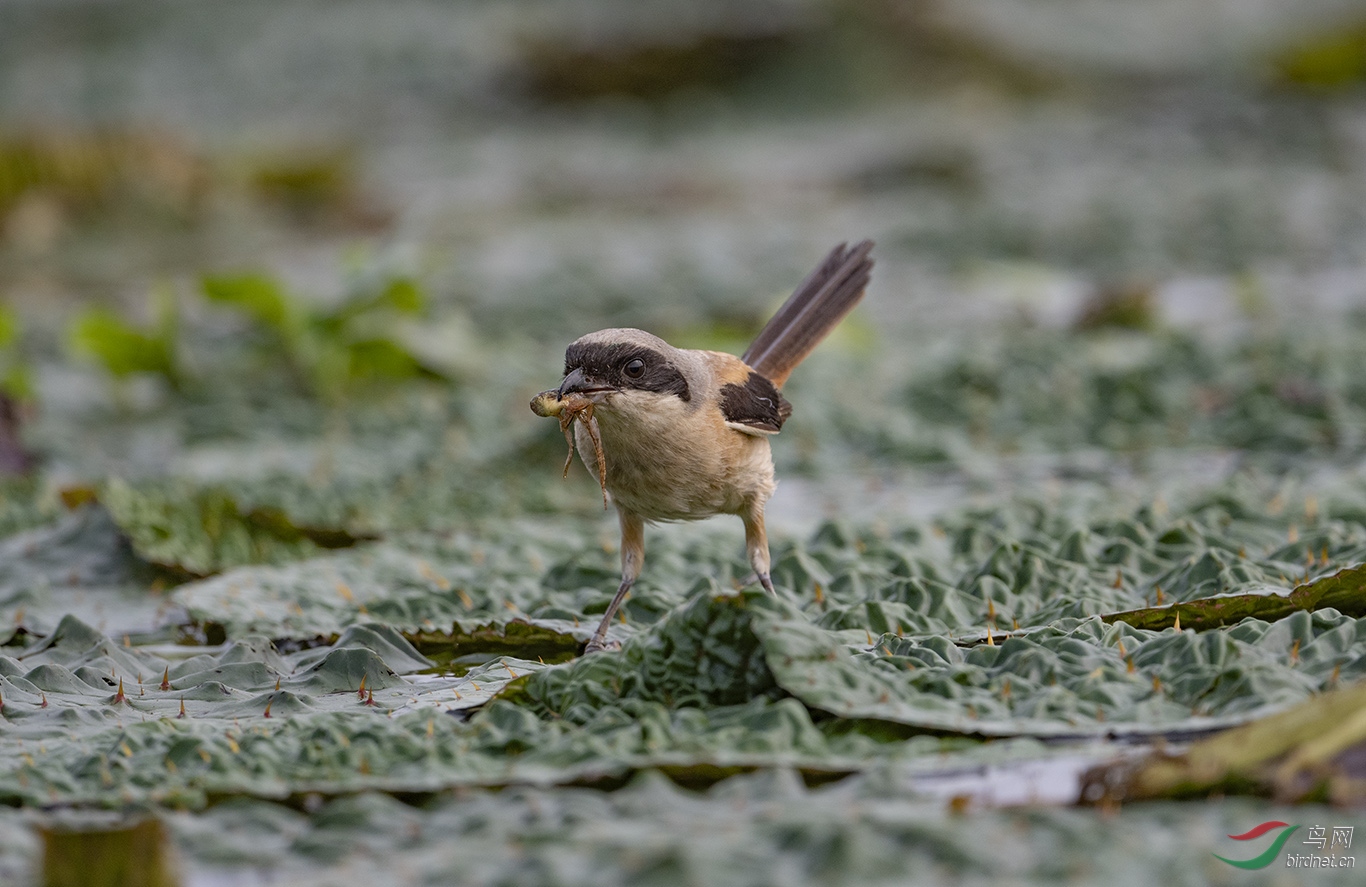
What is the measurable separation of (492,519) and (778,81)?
11.2 m

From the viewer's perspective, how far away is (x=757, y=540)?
457cm

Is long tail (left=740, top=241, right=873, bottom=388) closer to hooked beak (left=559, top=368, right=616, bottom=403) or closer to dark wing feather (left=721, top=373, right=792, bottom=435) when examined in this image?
dark wing feather (left=721, top=373, right=792, bottom=435)

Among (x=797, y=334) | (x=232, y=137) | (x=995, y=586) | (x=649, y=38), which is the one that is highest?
(x=649, y=38)

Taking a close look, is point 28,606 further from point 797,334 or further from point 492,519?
point 797,334

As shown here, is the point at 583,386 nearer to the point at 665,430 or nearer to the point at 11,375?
the point at 665,430

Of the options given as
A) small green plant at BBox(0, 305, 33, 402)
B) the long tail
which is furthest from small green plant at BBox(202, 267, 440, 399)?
the long tail

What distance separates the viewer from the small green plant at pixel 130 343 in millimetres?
7711

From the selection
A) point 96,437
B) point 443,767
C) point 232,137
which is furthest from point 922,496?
point 232,137

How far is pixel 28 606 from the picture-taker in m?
4.93

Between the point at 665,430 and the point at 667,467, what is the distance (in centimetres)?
10

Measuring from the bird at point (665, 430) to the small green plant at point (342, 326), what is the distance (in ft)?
10.6

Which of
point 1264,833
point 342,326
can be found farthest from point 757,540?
point 342,326

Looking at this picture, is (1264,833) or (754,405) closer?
(1264,833)

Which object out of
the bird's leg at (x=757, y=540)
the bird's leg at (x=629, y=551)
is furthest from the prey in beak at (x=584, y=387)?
the bird's leg at (x=757, y=540)
